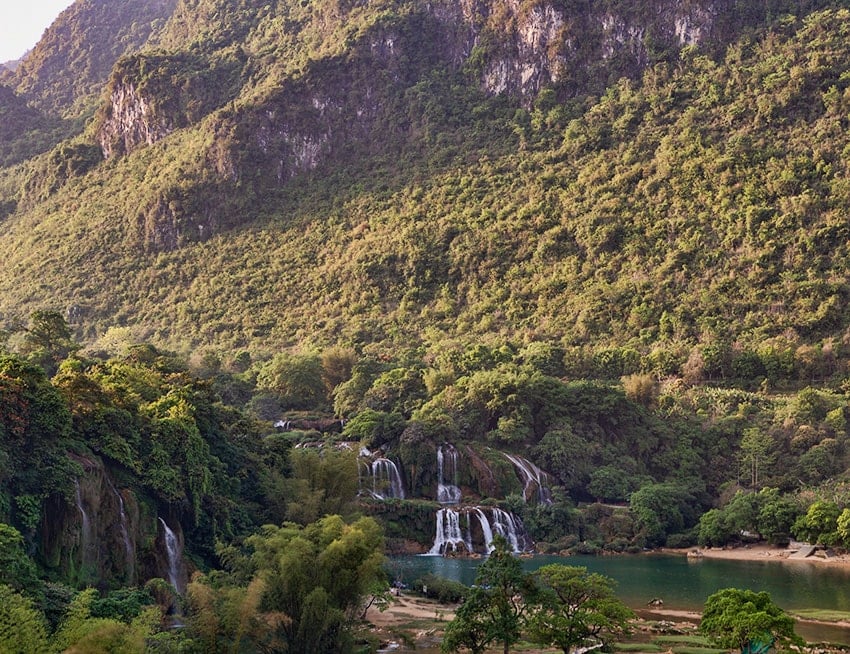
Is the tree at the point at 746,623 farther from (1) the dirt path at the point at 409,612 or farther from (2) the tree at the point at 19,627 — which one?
(2) the tree at the point at 19,627

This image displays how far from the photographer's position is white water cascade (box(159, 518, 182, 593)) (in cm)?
4638

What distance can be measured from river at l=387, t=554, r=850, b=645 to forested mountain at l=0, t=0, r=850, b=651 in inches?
157

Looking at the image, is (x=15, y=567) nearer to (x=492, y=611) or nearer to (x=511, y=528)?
(x=492, y=611)

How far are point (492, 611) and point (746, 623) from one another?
8263 millimetres

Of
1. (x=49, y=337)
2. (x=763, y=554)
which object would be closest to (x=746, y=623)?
(x=763, y=554)

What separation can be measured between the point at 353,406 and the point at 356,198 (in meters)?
53.3

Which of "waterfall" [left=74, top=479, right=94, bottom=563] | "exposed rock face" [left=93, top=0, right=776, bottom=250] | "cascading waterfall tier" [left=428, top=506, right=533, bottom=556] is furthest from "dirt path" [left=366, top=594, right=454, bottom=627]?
"exposed rock face" [left=93, top=0, right=776, bottom=250]

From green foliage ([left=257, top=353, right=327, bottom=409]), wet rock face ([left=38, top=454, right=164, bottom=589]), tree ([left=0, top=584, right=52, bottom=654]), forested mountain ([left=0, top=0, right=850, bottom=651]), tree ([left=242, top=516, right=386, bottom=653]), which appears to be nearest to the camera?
tree ([left=0, top=584, right=52, bottom=654])

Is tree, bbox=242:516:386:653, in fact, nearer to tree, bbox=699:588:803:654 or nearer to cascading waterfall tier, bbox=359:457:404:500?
tree, bbox=699:588:803:654

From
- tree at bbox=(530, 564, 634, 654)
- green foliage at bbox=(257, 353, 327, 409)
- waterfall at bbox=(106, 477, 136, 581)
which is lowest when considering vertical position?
tree at bbox=(530, 564, 634, 654)

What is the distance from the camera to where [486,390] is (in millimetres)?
87375

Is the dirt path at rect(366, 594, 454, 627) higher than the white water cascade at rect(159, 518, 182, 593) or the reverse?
the reverse

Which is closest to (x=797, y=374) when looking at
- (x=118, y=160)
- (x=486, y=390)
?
(x=486, y=390)

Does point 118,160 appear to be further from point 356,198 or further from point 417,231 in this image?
point 417,231
